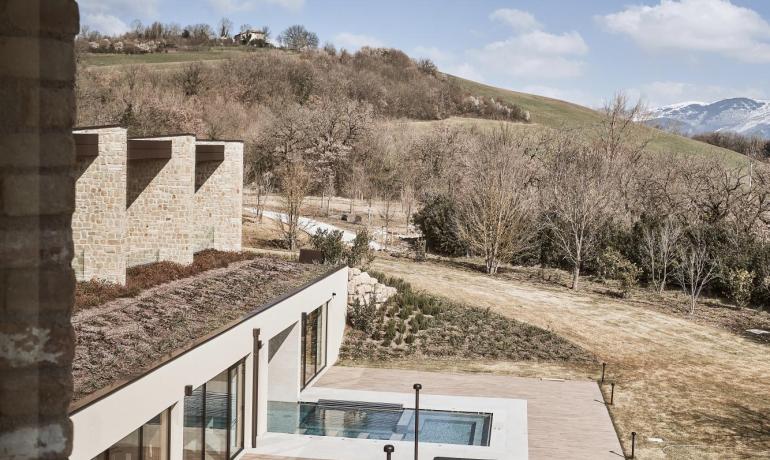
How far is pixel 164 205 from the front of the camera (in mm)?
23906

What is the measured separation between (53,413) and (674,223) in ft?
127

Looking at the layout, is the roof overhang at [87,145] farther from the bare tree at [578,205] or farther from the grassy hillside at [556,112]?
the grassy hillside at [556,112]

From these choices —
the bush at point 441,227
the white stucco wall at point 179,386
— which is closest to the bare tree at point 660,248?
the bush at point 441,227

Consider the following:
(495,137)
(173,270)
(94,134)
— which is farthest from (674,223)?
(94,134)

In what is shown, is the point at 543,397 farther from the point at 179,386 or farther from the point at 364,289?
the point at 179,386

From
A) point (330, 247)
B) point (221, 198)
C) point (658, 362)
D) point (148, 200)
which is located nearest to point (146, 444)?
point (148, 200)

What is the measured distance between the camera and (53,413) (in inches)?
123

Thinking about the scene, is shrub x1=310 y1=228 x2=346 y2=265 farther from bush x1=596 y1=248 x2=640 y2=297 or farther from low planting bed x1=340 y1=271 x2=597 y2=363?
bush x1=596 y1=248 x2=640 y2=297

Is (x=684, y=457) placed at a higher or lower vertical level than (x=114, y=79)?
lower

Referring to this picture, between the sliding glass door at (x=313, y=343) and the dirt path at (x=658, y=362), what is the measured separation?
830cm

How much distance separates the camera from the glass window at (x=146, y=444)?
36.3ft

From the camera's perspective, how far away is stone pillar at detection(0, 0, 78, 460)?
3021 millimetres

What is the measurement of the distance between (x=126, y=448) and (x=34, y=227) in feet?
29.9

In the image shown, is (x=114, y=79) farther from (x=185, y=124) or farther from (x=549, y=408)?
(x=549, y=408)
